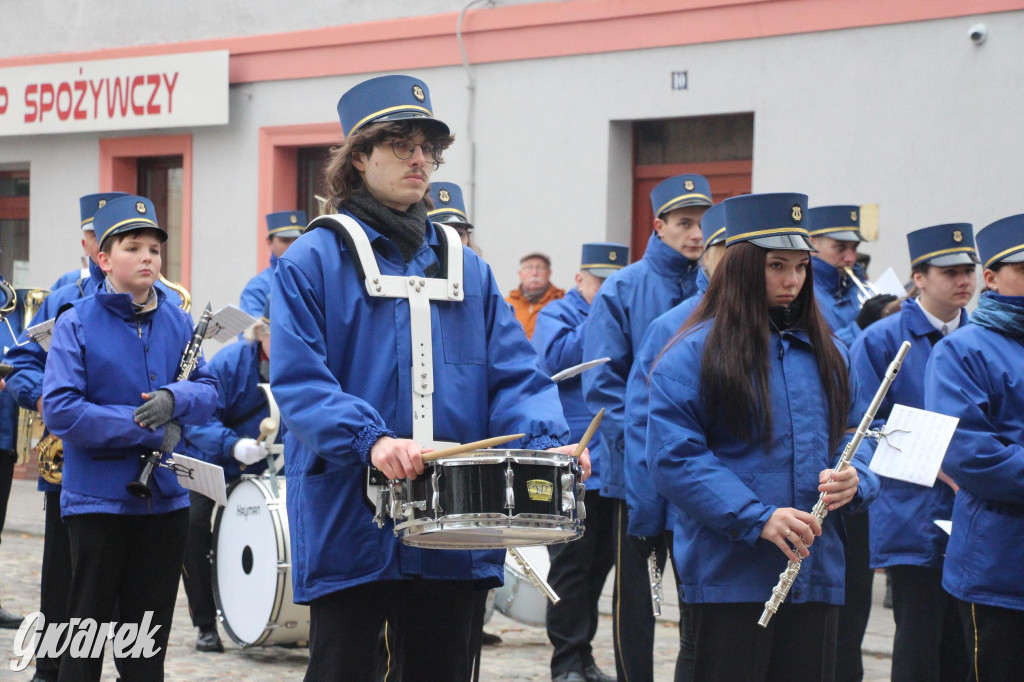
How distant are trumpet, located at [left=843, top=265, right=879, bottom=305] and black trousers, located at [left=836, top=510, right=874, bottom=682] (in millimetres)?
1767

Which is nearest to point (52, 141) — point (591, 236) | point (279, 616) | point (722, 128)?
point (591, 236)

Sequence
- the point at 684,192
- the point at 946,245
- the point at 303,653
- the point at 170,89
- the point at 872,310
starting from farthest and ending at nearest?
1. the point at 170,89
2. the point at 303,653
3. the point at 872,310
4. the point at 684,192
5. the point at 946,245

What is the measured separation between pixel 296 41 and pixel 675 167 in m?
4.28

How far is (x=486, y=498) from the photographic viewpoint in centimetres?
388

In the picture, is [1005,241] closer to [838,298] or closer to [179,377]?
[838,298]

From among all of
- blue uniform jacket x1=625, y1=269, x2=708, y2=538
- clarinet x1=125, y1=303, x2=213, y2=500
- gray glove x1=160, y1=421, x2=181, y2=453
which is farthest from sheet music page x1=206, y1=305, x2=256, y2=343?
blue uniform jacket x1=625, y1=269, x2=708, y2=538

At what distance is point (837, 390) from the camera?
4699 mm

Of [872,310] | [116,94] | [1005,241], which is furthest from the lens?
[116,94]

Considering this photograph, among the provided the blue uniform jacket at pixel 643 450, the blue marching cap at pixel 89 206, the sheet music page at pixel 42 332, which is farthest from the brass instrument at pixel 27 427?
the blue uniform jacket at pixel 643 450

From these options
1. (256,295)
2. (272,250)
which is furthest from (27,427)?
(272,250)

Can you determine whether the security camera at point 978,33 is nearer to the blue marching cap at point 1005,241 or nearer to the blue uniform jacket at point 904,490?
the blue uniform jacket at point 904,490

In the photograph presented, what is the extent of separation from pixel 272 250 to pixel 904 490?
5.65 m

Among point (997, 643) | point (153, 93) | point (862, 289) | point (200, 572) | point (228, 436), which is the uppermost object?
point (153, 93)

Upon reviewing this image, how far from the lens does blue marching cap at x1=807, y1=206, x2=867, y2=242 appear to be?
7953mm
